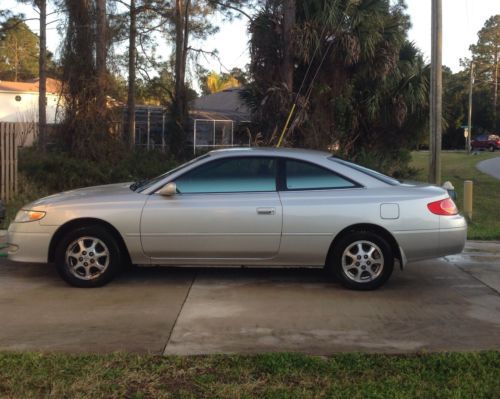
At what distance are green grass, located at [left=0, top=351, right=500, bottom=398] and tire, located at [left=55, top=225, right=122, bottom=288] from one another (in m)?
2.04

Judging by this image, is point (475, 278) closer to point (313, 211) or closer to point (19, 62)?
point (313, 211)

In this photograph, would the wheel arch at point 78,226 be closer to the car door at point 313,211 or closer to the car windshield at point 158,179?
the car windshield at point 158,179

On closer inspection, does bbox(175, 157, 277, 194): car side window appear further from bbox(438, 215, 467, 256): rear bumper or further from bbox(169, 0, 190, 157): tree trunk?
bbox(169, 0, 190, 157): tree trunk

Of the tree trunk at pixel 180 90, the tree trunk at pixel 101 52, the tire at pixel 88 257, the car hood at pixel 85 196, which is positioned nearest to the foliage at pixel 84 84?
the tree trunk at pixel 101 52

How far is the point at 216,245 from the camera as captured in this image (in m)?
6.43

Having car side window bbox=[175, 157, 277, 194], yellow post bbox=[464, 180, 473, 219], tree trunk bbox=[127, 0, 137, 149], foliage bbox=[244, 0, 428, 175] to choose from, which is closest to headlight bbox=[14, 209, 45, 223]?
car side window bbox=[175, 157, 277, 194]

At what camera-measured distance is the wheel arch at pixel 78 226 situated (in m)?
6.46

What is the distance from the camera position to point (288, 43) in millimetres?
15664

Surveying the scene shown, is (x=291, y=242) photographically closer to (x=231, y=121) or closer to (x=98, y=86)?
(x=98, y=86)

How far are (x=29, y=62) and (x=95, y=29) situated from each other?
1925 inches

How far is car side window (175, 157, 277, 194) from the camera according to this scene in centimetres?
A: 654

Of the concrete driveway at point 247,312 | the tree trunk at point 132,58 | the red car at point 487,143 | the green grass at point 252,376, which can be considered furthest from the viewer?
the red car at point 487,143

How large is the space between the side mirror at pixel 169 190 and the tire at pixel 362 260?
71.4 inches

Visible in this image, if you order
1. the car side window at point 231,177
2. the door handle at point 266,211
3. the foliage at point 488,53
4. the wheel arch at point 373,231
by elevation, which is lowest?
the wheel arch at point 373,231
